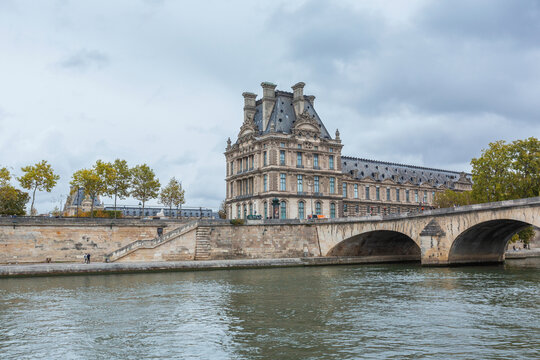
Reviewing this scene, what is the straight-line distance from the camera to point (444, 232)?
4619 cm

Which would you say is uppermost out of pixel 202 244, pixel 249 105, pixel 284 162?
pixel 249 105

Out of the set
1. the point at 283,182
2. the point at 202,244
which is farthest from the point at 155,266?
the point at 283,182

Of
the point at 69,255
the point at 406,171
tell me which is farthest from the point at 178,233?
the point at 406,171

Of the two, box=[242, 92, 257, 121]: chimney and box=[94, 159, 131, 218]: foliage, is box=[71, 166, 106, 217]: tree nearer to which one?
box=[94, 159, 131, 218]: foliage

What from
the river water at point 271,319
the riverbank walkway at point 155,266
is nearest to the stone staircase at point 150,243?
the riverbank walkway at point 155,266

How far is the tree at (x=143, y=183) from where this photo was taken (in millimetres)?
71812

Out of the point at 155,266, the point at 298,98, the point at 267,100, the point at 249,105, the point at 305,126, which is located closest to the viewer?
the point at 155,266

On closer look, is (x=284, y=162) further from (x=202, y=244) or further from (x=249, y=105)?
(x=202, y=244)

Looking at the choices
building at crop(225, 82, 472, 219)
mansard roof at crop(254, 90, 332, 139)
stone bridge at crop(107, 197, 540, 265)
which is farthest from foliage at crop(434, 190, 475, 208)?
mansard roof at crop(254, 90, 332, 139)

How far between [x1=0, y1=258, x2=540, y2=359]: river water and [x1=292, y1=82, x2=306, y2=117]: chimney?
4515cm

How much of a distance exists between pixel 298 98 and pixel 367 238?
27.9 metres

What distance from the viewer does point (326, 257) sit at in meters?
56.0

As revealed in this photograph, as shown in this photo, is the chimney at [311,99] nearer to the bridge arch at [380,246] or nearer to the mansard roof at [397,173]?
the mansard roof at [397,173]

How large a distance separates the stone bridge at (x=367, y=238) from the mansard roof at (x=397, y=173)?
90.3 feet
